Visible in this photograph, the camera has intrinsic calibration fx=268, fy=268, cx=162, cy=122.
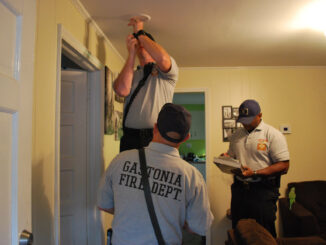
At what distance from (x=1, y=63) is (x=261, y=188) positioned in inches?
90.5

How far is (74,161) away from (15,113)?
1520mm

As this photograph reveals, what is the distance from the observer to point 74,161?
7.82 ft

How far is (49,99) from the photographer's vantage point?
59.6 inches

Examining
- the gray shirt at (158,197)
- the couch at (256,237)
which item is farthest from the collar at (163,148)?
the couch at (256,237)

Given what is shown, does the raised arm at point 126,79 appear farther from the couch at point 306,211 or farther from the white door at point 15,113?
the couch at point 306,211

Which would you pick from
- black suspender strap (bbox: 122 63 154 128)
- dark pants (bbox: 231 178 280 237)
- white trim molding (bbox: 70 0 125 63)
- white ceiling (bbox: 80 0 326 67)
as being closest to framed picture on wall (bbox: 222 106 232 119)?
white ceiling (bbox: 80 0 326 67)

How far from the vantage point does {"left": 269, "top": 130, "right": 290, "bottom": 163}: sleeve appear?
2443mm

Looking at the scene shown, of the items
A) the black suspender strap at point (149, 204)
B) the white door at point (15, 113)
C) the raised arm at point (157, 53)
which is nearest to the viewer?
the white door at point (15, 113)

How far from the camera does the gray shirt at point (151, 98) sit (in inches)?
69.3

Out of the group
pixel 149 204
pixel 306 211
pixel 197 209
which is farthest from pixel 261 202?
pixel 149 204

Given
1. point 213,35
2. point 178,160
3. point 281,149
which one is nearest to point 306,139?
point 281,149

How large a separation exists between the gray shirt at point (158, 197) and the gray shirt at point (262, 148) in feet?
4.49

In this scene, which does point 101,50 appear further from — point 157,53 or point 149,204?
A: point 149,204

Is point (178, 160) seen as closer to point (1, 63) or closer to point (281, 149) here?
point (1, 63)
